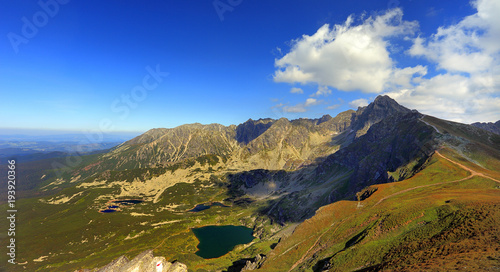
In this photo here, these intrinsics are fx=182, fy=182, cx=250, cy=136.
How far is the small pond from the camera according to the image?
137250 mm

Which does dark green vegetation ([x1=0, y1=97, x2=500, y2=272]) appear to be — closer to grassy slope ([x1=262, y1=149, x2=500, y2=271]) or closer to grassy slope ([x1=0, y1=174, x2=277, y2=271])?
grassy slope ([x1=262, y1=149, x2=500, y2=271])

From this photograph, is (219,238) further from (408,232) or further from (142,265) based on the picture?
(408,232)

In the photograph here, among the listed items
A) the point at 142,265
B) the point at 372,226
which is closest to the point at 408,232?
the point at 372,226

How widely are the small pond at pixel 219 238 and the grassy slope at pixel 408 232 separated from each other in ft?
288

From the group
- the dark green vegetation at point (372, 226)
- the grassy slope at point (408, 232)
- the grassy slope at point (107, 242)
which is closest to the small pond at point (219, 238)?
the dark green vegetation at point (372, 226)

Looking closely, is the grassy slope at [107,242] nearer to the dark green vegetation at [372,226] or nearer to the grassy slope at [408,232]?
the dark green vegetation at [372,226]

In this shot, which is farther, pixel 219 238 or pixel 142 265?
pixel 219 238

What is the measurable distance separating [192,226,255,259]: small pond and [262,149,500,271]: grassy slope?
87786 mm

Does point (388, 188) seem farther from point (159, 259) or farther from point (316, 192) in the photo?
point (316, 192)

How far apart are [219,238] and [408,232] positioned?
498 feet

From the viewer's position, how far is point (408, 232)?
4341cm

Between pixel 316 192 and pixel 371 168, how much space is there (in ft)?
187

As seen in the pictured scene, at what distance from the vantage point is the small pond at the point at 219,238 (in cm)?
13725

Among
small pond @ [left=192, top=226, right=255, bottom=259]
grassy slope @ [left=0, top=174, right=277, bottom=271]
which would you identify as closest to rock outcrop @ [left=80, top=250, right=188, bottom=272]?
grassy slope @ [left=0, top=174, right=277, bottom=271]
